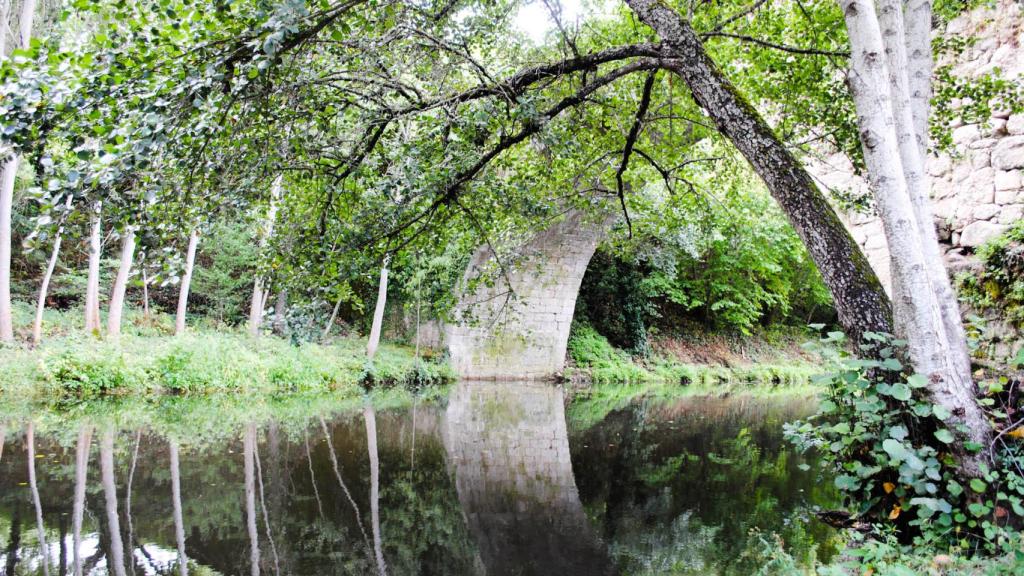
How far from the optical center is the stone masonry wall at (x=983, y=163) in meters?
5.41

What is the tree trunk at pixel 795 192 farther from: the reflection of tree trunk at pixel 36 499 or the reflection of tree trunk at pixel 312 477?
the reflection of tree trunk at pixel 36 499

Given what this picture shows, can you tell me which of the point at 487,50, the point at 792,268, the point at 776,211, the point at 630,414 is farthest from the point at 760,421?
the point at 792,268

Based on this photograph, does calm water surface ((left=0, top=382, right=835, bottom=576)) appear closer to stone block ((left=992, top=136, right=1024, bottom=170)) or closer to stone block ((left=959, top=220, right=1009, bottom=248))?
stone block ((left=959, top=220, right=1009, bottom=248))

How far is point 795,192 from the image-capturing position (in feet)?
9.48

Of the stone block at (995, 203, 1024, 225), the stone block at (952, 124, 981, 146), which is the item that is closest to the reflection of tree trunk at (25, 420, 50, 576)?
the stone block at (995, 203, 1024, 225)

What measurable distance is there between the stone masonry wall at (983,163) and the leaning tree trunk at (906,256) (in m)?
2.77

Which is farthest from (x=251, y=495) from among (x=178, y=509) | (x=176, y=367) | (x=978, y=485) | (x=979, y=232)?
(x=979, y=232)

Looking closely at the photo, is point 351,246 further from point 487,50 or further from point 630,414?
point 630,414

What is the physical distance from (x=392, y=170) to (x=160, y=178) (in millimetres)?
1727

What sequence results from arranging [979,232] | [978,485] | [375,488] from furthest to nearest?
[979,232] < [375,488] < [978,485]

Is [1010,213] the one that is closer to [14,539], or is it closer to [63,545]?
[63,545]

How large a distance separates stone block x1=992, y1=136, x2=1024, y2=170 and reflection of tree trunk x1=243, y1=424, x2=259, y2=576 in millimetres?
6724

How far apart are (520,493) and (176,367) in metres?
6.42

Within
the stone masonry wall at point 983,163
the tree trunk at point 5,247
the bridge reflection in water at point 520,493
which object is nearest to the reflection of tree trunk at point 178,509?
the bridge reflection in water at point 520,493
